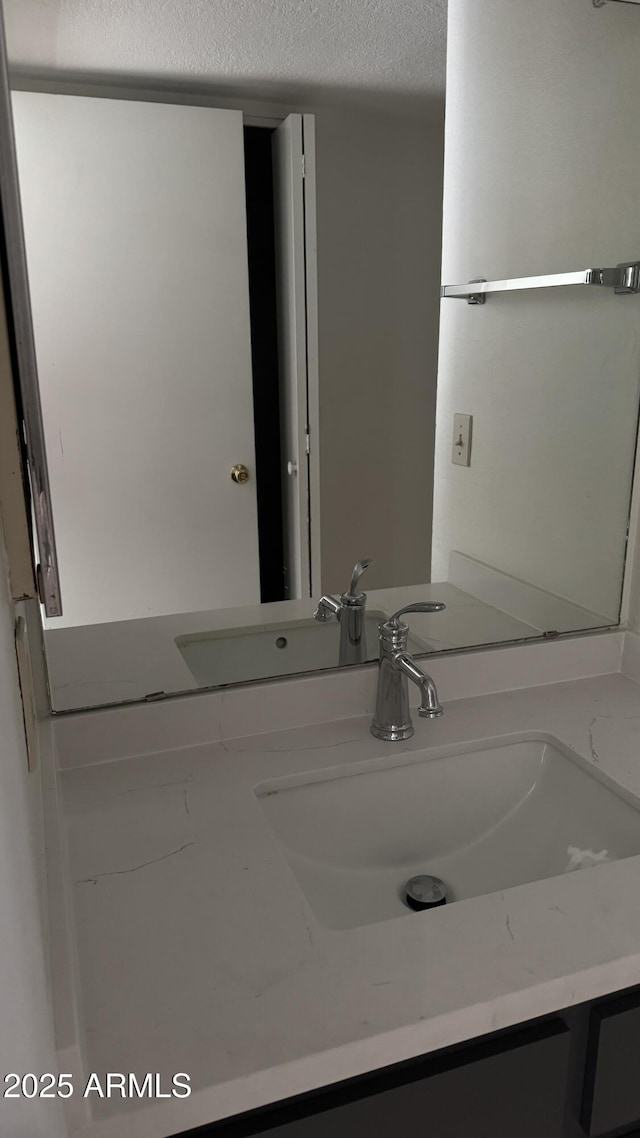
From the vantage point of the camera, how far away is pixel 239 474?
3.96 ft

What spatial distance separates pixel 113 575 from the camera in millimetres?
1146

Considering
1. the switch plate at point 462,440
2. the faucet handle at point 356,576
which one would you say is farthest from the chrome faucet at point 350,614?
the switch plate at point 462,440

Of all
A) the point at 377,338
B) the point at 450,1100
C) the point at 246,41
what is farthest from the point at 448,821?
the point at 246,41

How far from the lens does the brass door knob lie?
47.4 inches

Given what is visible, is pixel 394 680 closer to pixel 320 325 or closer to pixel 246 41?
pixel 320 325

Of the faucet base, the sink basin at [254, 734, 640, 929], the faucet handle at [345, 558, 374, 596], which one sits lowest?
the sink basin at [254, 734, 640, 929]

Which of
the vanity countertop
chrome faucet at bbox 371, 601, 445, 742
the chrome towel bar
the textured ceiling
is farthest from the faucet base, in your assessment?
the textured ceiling

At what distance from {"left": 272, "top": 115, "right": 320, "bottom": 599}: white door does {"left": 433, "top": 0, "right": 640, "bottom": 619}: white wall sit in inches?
8.8

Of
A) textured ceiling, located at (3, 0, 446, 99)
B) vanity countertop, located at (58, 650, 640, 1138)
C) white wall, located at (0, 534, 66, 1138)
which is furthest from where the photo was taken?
textured ceiling, located at (3, 0, 446, 99)

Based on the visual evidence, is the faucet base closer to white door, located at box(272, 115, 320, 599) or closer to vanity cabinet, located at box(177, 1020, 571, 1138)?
white door, located at box(272, 115, 320, 599)

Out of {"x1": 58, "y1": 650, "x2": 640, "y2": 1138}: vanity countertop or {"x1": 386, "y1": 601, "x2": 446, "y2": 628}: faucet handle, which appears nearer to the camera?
{"x1": 58, "y1": 650, "x2": 640, "y2": 1138}: vanity countertop

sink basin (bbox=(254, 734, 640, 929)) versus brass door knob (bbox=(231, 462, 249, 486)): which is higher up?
brass door knob (bbox=(231, 462, 249, 486))

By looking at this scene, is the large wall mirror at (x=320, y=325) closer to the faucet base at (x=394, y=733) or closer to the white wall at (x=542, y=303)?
the white wall at (x=542, y=303)

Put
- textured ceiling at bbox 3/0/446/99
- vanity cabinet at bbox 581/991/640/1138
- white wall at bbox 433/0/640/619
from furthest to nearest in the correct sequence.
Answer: white wall at bbox 433/0/640/619 < textured ceiling at bbox 3/0/446/99 < vanity cabinet at bbox 581/991/640/1138
